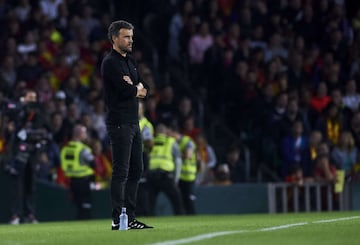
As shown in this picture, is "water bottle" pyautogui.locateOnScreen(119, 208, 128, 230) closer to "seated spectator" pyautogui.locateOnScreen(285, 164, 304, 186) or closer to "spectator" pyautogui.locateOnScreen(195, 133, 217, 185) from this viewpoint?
"spectator" pyautogui.locateOnScreen(195, 133, 217, 185)

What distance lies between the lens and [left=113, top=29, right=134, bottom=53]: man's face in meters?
13.6

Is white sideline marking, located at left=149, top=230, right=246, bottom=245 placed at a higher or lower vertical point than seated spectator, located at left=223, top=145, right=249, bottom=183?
lower


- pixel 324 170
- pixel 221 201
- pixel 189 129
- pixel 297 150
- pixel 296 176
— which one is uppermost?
pixel 189 129

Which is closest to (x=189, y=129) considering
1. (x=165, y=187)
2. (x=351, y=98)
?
A: (x=165, y=187)

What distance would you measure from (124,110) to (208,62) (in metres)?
12.0

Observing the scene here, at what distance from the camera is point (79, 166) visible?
2225 cm

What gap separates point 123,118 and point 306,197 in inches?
413

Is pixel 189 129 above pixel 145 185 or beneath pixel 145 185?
above

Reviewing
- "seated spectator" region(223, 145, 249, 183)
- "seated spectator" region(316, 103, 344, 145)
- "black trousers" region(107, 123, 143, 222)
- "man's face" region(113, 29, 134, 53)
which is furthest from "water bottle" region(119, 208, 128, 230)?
"seated spectator" region(316, 103, 344, 145)

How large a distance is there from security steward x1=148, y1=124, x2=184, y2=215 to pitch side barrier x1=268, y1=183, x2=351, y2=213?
1.98 metres

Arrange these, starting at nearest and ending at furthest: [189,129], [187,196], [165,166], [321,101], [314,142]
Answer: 1. [165,166]
2. [187,196]
3. [189,129]
4. [314,142]
5. [321,101]

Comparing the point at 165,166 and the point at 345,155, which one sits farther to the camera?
the point at 345,155

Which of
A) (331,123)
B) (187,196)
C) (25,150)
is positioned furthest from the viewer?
(331,123)

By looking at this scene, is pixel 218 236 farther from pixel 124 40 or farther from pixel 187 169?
pixel 187 169
